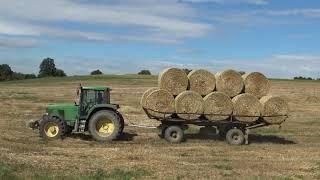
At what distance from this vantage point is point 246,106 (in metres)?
19.2

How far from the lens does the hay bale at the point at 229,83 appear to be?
764 inches

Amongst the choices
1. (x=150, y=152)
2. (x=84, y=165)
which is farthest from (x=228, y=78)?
(x=84, y=165)

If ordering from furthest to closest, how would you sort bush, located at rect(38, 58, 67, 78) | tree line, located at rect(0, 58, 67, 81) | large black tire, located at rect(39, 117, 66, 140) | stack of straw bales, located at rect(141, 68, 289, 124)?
bush, located at rect(38, 58, 67, 78), tree line, located at rect(0, 58, 67, 81), stack of straw bales, located at rect(141, 68, 289, 124), large black tire, located at rect(39, 117, 66, 140)

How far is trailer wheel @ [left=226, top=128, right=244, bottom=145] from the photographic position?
764 inches

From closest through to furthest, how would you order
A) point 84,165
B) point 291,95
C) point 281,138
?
point 84,165
point 281,138
point 291,95

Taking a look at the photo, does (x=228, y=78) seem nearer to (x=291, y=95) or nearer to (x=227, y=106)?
(x=227, y=106)

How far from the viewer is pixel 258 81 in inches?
776

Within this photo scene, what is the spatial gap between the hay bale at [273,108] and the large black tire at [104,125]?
459cm

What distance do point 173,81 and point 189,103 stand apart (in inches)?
34.2

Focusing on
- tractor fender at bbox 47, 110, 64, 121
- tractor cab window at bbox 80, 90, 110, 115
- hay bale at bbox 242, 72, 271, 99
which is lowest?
tractor fender at bbox 47, 110, 64, 121

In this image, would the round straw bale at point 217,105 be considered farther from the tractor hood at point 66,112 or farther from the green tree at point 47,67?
the green tree at point 47,67

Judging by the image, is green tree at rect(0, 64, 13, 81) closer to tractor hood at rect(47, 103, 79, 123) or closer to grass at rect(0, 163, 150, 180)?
tractor hood at rect(47, 103, 79, 123)

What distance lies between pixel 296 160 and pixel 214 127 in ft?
15.8

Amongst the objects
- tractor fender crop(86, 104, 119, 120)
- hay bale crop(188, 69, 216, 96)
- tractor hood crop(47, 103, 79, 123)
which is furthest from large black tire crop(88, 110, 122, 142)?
hay bale crop(188, 69, 216, 96)
